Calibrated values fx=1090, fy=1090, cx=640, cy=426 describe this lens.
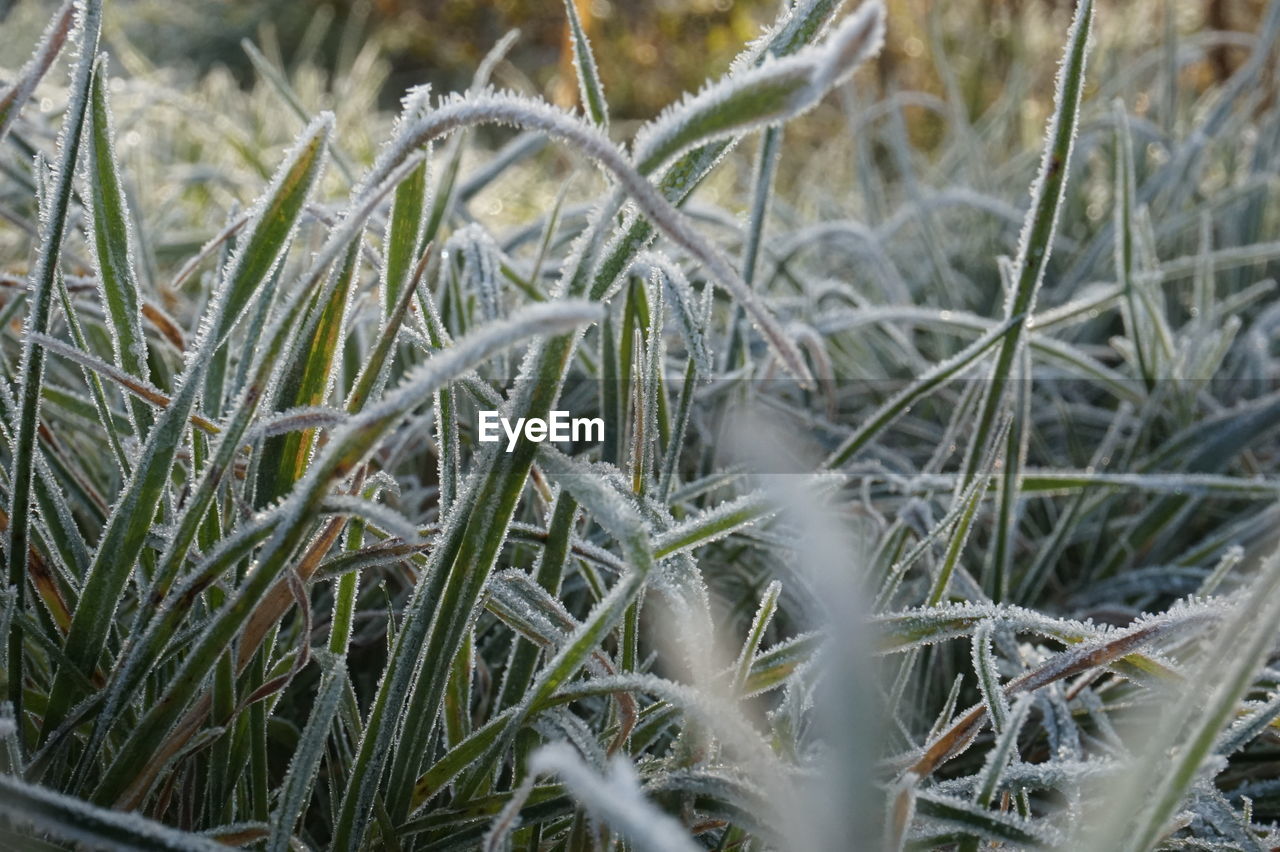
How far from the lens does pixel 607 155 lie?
408 millimetres

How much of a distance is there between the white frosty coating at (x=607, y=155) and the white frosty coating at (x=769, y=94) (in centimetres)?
2

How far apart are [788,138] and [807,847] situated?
12.1ft

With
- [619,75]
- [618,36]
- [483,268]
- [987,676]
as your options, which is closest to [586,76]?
[483,268]

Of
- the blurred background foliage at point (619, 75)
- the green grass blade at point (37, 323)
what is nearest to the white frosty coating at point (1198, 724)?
the green grass blade at point (37, 323)

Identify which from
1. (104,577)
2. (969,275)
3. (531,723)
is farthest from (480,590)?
(969,275)

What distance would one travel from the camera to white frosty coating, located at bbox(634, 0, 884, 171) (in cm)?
37

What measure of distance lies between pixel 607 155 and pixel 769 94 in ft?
0.21

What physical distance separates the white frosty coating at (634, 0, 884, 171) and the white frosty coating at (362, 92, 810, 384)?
0.02m

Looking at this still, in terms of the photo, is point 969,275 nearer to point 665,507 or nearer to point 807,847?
point 665,507

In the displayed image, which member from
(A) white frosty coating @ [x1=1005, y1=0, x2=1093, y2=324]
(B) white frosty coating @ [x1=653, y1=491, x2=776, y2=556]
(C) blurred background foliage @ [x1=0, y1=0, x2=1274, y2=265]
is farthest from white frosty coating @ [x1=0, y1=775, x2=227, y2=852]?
(C) blurred background foliage @ [x1=0, y1=0, x2=1274, y2=265]

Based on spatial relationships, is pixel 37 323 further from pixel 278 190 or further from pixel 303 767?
pixel 303 767

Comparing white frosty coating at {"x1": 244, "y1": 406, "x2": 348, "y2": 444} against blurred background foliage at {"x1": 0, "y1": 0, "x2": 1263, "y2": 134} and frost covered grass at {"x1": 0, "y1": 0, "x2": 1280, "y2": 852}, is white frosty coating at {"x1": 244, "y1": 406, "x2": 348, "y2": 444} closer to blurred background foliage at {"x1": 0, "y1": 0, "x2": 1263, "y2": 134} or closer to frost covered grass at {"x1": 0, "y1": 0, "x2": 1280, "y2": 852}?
frost covered grass at {"x1": 0, "y1": 0, "x2": 1280, "y2": 852}

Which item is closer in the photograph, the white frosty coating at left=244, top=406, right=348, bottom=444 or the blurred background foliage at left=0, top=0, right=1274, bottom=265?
the white frosty coating at left=244, top=406, right=348, bottom=444

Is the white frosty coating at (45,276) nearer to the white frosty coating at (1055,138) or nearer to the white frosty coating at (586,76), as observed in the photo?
the white frosty coating at (586,76)
